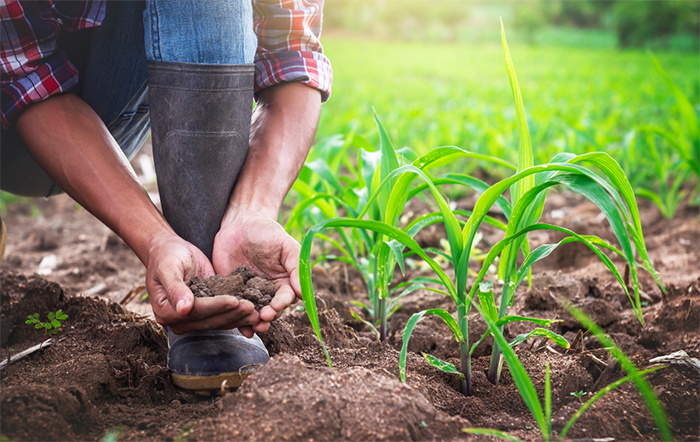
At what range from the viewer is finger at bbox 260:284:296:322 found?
2.89 feet

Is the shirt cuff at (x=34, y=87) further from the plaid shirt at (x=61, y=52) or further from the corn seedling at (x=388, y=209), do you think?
the corn seedling at (x=388, y=209)

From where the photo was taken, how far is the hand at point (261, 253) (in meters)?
0.92

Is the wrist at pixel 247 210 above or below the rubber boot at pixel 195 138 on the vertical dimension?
below

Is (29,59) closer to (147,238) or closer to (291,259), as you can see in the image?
(147,238)

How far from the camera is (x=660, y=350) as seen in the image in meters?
1.05

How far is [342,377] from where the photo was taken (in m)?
0.79

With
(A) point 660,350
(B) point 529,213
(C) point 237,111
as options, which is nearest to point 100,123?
(C) point 237,111

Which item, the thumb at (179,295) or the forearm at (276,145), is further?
the forearm at (276,145)

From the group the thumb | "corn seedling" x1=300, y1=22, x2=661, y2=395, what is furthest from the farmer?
"corn seedling" x1=300, y1=22, x2=661, y2=395

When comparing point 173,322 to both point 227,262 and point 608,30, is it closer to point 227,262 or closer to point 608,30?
point 227,262

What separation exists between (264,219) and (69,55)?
0.71m

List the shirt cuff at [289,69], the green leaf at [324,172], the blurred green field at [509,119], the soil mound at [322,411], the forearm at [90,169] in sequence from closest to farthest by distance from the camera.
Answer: the soil mound at [322,411] < the forearm at [90,169] < the shirt cuff at [289,69] < the green leaf at [324,172] < the blurred green field at [509,119]

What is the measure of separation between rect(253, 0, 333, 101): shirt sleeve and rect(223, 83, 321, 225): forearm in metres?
0.03

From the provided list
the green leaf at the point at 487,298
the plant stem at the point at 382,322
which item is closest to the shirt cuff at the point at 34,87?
the plant stem at the point at 382,322
